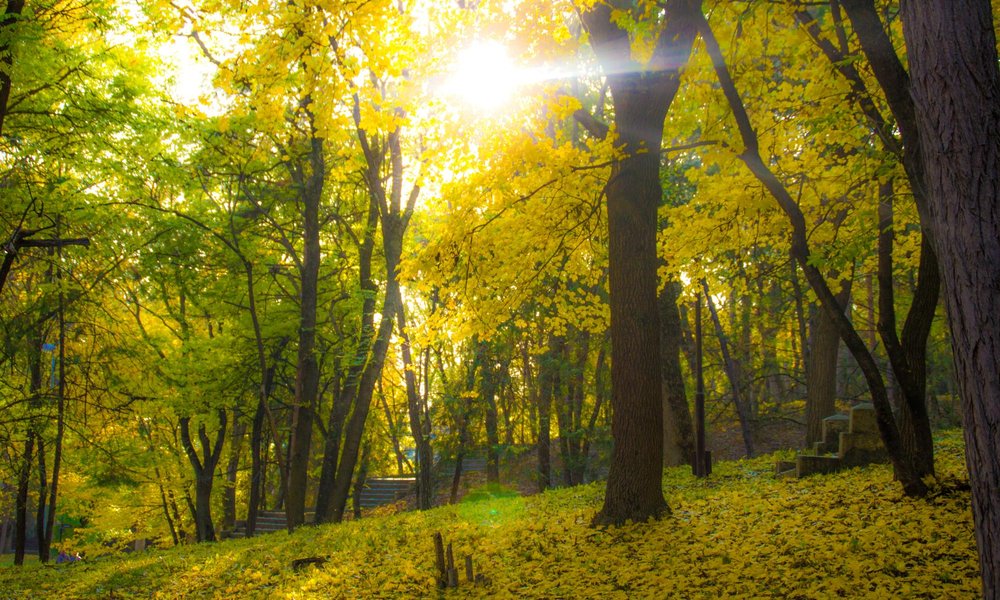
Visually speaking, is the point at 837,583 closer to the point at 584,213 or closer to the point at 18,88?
the point at 584,213

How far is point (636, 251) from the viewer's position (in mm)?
7992

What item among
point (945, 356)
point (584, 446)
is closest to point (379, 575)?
point (584, 446)

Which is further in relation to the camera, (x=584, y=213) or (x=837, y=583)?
(x=584, y=213)

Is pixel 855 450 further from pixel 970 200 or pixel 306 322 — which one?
pixel 306 322

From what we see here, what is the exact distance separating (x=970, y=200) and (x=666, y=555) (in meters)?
4.42

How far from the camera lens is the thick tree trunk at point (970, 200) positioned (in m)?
2.85

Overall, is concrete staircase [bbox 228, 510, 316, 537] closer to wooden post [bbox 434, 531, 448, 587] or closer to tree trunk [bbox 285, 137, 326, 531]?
tree trunk [bbox 285, 137, 326, 531]

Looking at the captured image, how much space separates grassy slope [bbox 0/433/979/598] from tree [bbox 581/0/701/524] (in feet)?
1.82

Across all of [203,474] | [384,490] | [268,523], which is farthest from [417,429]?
[384,490]

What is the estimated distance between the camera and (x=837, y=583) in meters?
4.93

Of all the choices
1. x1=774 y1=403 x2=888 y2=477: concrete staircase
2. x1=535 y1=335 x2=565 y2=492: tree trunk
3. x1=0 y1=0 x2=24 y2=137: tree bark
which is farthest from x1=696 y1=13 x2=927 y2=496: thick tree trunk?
x1=535 y1=335 x2=565 y2=492: tree trunk

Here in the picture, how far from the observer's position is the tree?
7609 mm

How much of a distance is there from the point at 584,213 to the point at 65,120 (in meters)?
8.49

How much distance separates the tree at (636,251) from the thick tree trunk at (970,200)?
4.63 meters
